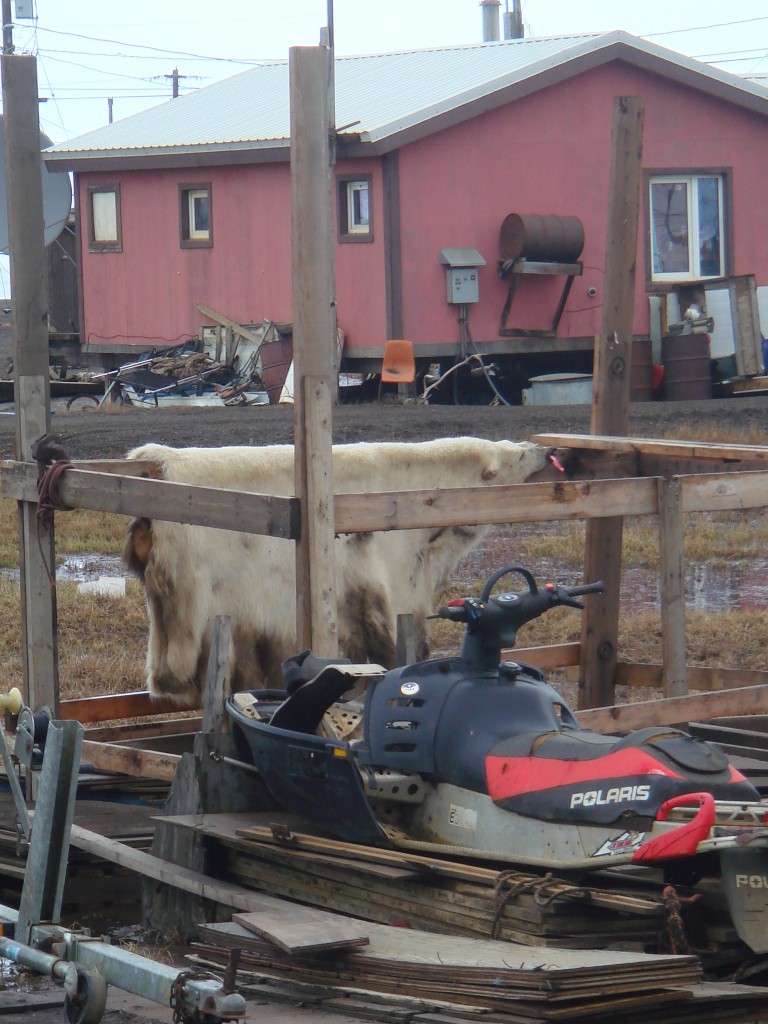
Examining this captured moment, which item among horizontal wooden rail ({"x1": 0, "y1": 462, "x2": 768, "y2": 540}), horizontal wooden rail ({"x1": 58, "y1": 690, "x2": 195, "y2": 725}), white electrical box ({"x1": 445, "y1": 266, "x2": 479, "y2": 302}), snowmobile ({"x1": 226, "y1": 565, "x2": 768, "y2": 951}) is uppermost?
white electrical box ({"x1": 445, "y1": 266, "x2": 479, "y2": 302})

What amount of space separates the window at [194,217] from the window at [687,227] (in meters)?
6.62

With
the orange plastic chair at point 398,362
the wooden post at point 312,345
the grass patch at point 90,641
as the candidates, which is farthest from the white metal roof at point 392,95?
the wooden post at point 312,345

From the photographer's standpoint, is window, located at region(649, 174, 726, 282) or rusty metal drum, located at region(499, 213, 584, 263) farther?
window, located at region(649, 174, 726, 282)

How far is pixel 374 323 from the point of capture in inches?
852

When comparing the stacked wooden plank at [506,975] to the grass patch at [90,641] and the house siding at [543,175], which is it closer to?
the grass patch at [90,641]

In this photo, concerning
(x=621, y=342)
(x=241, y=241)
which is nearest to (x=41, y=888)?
(x=621, y=342)

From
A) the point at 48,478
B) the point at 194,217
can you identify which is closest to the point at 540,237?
the point at 194,217

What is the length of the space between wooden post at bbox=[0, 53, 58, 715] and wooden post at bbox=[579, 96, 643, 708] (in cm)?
262

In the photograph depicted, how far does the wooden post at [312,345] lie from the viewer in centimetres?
538

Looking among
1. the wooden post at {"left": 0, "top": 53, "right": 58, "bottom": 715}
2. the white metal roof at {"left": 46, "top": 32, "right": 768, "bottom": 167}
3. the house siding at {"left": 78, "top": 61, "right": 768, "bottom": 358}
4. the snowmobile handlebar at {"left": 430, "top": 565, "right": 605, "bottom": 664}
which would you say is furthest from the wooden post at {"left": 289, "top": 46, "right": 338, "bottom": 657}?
the house siding at {"left": 78, "top": 61, "right": 768, "bottom": 358}

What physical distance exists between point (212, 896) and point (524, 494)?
194 cm

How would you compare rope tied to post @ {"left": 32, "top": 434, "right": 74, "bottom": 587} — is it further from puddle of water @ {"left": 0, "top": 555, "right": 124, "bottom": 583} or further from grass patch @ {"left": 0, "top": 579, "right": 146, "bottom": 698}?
puddle of water @ {"left": 0, "top": 555, "right": 124, "bottom": 583}

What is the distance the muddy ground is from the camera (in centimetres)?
1580

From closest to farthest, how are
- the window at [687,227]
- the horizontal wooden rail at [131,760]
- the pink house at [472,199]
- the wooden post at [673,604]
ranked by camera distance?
the horizontal wooden rail at [131,760], the wooden post at [673,604], the pink house at [472,199], the window at [687,227]
